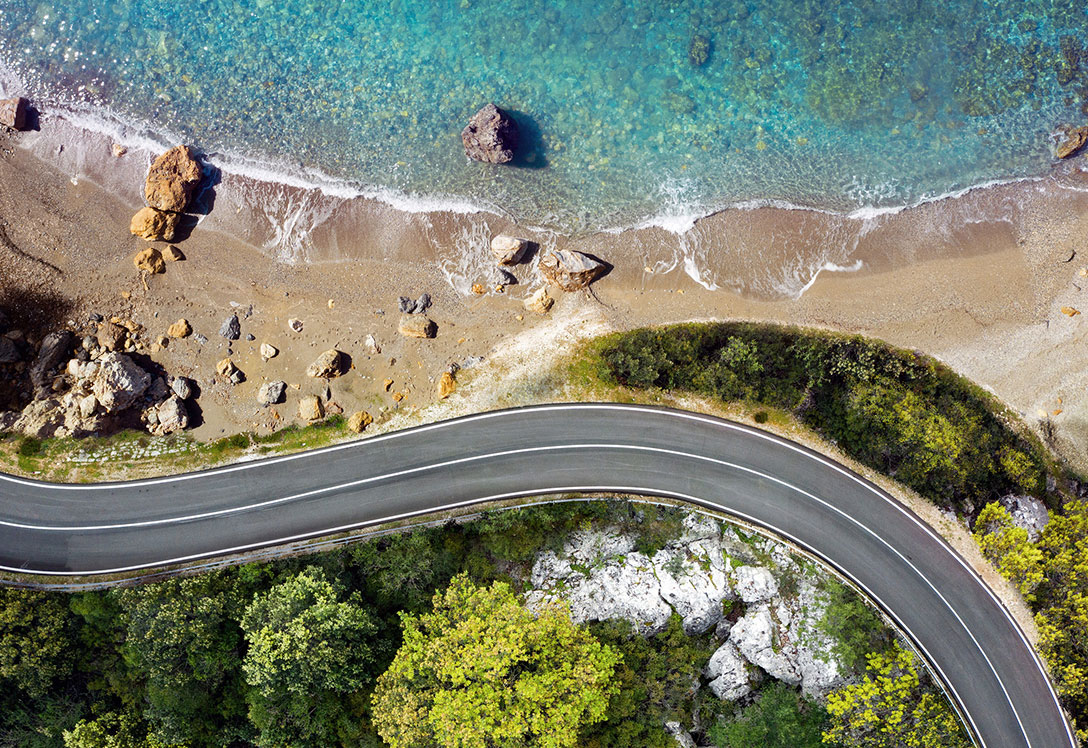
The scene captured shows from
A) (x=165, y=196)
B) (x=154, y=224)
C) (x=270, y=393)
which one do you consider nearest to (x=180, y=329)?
(x=154, y=224)

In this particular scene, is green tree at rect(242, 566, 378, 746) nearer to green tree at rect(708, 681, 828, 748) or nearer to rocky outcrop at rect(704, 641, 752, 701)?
rocky outcrop at rect(704, 641, 752, 701)

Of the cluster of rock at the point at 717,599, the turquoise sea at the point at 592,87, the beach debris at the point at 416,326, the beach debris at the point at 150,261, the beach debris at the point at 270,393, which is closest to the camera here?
the cluster of rock at the point at 717,599

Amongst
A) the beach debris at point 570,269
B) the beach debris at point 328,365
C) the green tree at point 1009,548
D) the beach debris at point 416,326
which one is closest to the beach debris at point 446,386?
the beach debris at point 416,326

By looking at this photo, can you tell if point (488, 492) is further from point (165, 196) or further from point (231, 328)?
point (165, 196)

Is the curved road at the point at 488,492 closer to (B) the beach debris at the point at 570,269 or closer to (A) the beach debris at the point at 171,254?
(B) the beach debris at the point at 570,269

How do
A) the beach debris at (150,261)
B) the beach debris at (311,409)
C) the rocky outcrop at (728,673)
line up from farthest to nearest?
the beach debris at (150,261) → the beach debris at (311,409) → the rocky outcrop at (728,673)

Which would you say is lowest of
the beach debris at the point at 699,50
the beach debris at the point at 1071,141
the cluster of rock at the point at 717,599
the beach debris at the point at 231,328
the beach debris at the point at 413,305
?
the cluster of rock at the point at 717,599
